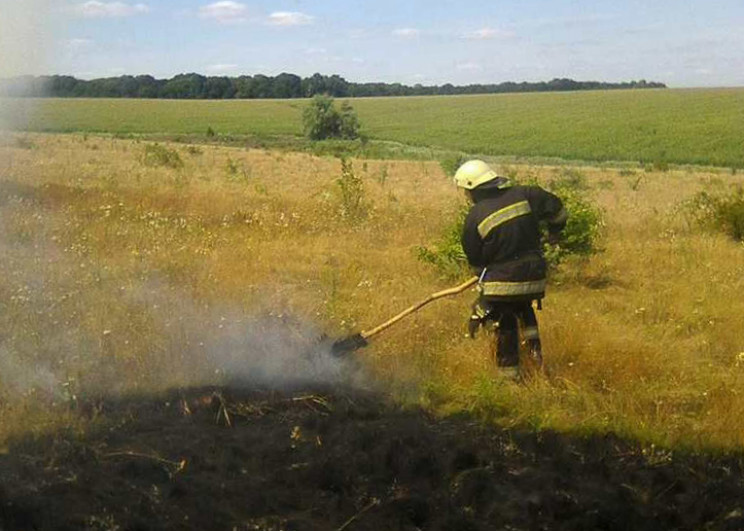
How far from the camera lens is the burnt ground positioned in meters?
3.85

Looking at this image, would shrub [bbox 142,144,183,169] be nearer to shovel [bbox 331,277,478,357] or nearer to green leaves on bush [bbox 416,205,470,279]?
green leaves on bush [bbox 416,205,470,279]

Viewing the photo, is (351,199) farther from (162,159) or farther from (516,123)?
(516,123)

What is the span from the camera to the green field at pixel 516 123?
46.3 m

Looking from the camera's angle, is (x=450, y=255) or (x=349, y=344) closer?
(x=349, y=344)

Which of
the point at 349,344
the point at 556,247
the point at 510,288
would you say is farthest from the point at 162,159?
the point at 510,288

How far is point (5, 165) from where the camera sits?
16109mm

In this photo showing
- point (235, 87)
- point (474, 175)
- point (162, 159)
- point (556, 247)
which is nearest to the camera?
point (474, 175)

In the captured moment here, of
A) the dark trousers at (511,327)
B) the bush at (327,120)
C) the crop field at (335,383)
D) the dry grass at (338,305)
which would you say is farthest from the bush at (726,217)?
the bush at (327,120)

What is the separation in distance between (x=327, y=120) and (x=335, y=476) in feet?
152

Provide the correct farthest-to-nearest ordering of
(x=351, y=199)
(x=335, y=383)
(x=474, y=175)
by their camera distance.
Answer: (x=351, y=199), (x=335, y=383), (x=474, y=175)

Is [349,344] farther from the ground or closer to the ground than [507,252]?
closer to the ground

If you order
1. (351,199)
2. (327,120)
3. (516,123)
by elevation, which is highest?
(327,120)

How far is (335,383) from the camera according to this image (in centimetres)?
580

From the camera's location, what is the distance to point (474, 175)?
565cm
